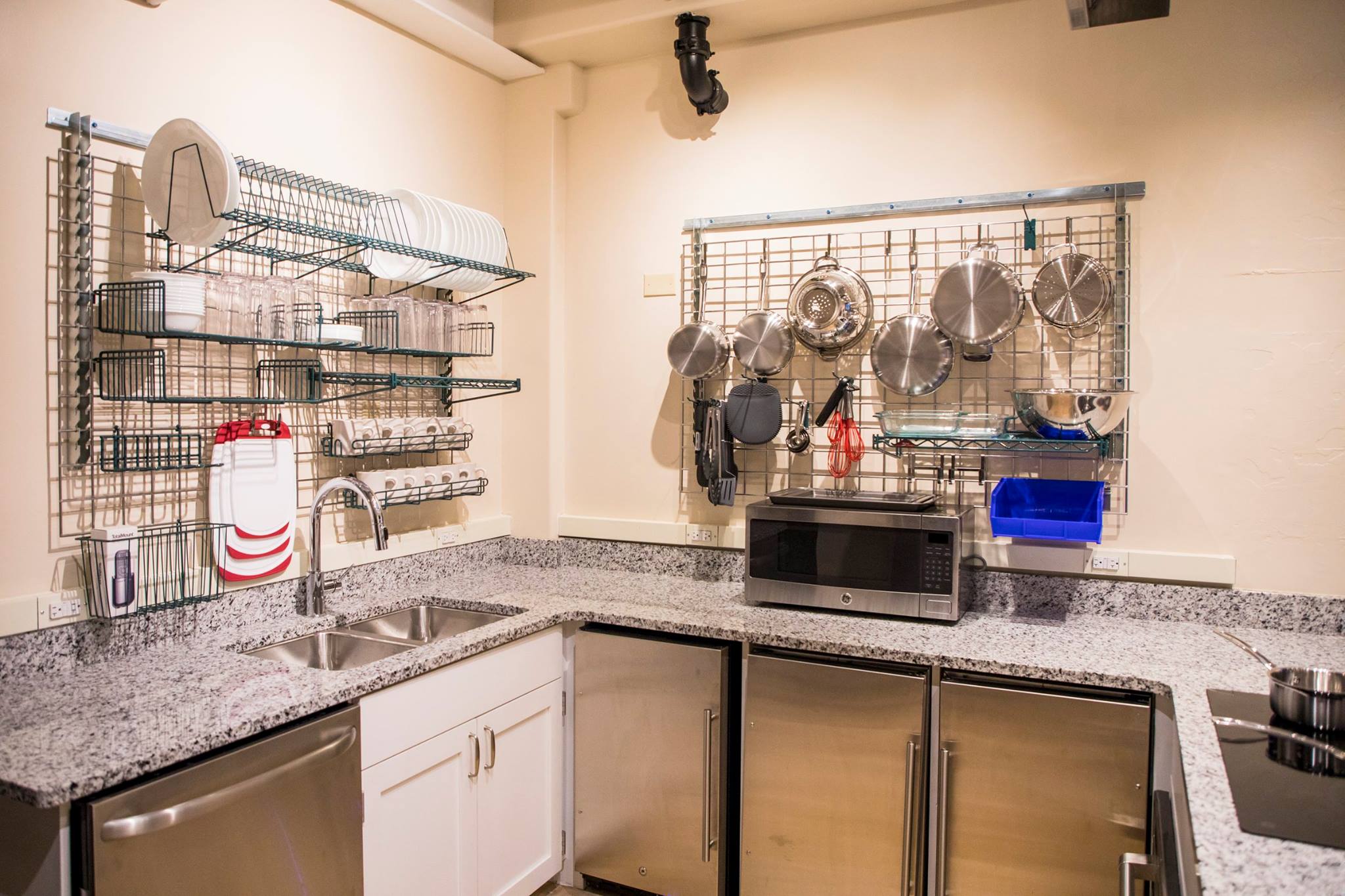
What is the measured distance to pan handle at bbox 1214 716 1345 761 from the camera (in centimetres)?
149

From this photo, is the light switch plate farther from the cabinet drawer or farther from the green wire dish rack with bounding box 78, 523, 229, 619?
the green wire dish rack with bounding box 78, 523, 229, 619

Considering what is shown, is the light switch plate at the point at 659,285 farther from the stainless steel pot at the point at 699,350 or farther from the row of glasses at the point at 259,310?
the row of glasses at the point at 259,310

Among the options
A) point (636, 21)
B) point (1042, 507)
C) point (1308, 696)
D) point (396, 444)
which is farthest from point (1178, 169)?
point (396, 444)

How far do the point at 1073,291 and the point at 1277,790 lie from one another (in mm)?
1509

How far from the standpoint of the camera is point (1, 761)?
144cm

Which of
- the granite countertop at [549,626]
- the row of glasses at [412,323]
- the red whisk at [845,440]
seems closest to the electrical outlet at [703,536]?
the granite countertop at [549,626]

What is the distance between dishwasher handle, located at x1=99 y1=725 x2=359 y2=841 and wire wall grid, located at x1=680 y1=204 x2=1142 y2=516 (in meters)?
1.60

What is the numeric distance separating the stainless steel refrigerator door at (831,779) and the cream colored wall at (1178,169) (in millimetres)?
955

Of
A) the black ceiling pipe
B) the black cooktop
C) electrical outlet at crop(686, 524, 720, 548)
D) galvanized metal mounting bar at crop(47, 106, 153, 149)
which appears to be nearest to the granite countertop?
the black cooktop

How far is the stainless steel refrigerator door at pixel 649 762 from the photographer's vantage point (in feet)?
7.90

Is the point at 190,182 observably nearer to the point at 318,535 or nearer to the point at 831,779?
the point at 318,535

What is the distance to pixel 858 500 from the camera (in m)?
2.55

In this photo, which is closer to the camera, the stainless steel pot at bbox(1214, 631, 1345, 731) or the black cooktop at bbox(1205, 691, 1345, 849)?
the black cooktop at bbox(1205, 691, 1345, 849)

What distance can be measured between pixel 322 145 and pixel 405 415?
869 millimetres
